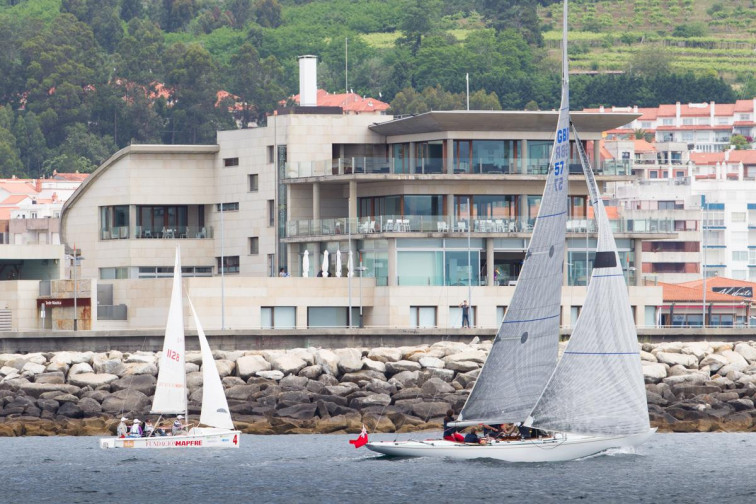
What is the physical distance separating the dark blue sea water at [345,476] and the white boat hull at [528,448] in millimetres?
878

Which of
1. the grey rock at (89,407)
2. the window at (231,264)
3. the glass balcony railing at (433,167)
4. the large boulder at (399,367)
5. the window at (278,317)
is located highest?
the glass balcony railing at (433,167)

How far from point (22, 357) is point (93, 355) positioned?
274cm

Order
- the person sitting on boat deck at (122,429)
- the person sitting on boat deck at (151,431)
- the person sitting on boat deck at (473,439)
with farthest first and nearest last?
the person sitting on boat deck at (151,431) → the person sitting on boat deck at (122,429) → the person sitting on boat deck at (473,439)

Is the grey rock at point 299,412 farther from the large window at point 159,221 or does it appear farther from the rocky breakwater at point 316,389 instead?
the large window at point 159,221

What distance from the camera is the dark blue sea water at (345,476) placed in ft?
182

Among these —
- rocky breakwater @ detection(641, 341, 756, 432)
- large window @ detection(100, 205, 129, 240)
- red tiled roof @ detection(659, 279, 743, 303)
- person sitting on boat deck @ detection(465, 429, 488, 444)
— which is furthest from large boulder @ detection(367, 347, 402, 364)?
red tiled roof @ detection(659, 279, 743, 303)

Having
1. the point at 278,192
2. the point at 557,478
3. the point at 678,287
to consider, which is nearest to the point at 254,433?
the point at 557,478

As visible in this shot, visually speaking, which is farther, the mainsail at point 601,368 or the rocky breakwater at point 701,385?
the rocky breakwater at point 701,385

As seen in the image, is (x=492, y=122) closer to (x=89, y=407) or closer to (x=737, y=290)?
(x=89, y=407)

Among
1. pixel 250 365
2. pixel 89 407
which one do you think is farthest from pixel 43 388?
pixel 250 365

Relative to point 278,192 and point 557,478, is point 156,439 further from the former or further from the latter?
point 278,192

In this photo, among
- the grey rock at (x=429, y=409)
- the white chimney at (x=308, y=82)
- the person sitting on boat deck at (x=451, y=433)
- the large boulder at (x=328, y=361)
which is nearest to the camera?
the person sitting on boat deck at (x=451, y=433)

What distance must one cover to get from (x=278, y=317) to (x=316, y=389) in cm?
1610

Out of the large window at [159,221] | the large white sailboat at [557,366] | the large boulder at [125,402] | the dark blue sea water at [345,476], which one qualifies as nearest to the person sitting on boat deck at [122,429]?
the dark blue sea water at [345,476]
